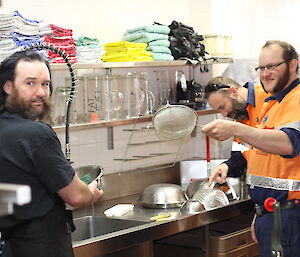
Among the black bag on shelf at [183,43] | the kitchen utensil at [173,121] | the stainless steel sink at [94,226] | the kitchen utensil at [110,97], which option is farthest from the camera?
the black bag on shelf at [183,43]

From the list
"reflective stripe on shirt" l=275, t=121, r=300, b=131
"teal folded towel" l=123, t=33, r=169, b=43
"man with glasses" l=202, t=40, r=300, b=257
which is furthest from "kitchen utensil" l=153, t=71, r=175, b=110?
"reflective stripe on shirt" l=275, t=121, r=300, b=131

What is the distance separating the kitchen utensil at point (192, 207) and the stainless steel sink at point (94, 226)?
1.24 ft

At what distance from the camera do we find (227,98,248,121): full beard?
389 cm

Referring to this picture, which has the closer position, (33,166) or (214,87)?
(33,166)

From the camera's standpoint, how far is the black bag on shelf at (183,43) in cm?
432

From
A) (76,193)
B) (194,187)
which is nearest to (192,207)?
(194,187)

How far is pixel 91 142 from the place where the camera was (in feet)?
13.9

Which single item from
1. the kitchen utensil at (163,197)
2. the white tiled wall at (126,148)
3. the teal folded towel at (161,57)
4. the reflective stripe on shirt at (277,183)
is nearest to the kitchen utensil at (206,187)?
the kitchen utensil at (163,197)

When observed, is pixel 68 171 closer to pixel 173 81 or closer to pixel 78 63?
pixel 78 63

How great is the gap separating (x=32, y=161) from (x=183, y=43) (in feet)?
7.56

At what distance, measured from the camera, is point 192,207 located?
3.72 metres

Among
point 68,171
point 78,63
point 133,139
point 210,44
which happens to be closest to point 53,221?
point 68,171

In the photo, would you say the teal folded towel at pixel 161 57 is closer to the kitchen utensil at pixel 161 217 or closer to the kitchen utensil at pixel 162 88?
the kitchen utensil at pixel 162 88

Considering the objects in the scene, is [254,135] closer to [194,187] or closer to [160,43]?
[194,187]
